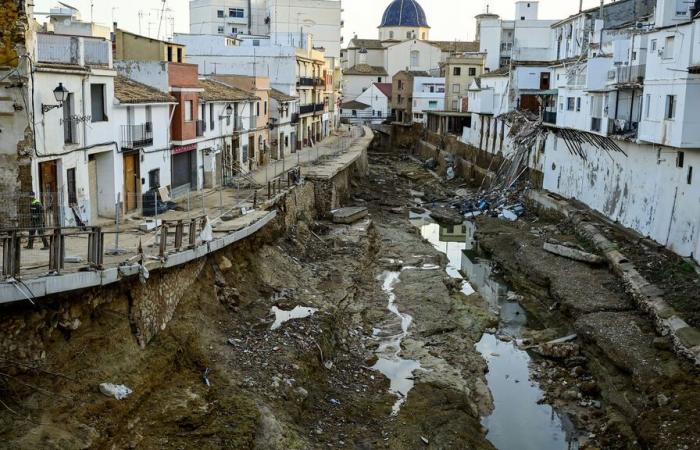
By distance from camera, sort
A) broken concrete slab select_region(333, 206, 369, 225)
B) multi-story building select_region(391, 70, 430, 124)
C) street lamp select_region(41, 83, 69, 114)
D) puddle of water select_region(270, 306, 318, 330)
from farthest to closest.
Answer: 1. multi-story building select_region(391, 70, 430, 124)
2. broken concrete slab select_region(333, 206, 369, 225)
3. puddle of water select_region(270, 306, 318, 330)
4. street lamp select_region(41, 83, 69, 114)

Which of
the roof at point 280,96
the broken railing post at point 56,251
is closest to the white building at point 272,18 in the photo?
the roof at point 280,96

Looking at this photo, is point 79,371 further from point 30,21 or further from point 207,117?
point 207,117

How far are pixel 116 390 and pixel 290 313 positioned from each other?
906 cm

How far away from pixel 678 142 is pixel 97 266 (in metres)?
22.2

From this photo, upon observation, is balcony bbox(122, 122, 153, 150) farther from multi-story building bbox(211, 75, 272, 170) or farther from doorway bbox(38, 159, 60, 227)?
multi-story building bbox(211, 75, 272, 170)

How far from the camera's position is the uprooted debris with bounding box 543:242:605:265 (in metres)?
30.6

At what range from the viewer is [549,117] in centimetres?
4772

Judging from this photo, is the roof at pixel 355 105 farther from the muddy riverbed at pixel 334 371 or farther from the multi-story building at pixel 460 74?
the muddy riverbed at pixel 334 371

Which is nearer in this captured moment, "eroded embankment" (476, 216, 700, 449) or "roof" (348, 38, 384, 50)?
"eroded embankment" (476, 216, 700, 449)

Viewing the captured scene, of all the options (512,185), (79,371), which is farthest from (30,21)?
(512,185)

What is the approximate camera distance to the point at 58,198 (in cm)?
2192

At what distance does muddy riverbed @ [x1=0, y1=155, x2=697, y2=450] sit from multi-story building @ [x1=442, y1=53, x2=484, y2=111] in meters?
53.7

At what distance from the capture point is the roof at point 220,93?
36281mm

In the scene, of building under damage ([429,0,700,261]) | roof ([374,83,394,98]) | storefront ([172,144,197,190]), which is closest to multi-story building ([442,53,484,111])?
roof ([374,83,394,98])
